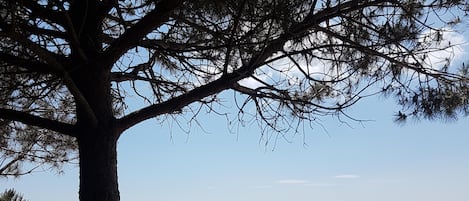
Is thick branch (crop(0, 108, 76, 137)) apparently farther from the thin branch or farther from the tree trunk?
the thin branch

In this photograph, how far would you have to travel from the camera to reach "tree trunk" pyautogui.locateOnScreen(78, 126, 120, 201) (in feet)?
7.99

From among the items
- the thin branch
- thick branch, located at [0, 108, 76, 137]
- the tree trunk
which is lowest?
the tree trunk

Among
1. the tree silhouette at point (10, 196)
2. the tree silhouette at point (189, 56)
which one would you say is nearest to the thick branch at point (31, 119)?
the tree silhouette at point (189, 56)

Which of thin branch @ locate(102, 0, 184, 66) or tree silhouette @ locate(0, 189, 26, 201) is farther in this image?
tree silhouette @ locate(0, 189, 26, 201)

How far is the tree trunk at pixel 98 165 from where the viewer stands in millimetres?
2436

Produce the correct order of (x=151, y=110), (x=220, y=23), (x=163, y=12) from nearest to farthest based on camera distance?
(x=163, y=12) < (x=151, y=110) < (x=220, y=23)

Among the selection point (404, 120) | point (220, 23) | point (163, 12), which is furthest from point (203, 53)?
point (404, 120)

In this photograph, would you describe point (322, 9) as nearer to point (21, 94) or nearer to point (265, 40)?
point (265, 40)

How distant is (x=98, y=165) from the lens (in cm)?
246

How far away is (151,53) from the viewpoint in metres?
3.21

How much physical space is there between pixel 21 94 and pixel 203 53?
98cm

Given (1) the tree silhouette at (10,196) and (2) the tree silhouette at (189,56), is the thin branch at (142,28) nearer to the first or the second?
(2) the tree silhouette at (189,56)

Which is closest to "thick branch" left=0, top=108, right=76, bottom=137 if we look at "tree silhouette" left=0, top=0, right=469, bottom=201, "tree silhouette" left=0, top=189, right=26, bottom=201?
"tree silhouette" left=0, top=0, right=469, bottom=201

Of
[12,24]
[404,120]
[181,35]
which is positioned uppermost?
[181,35]
